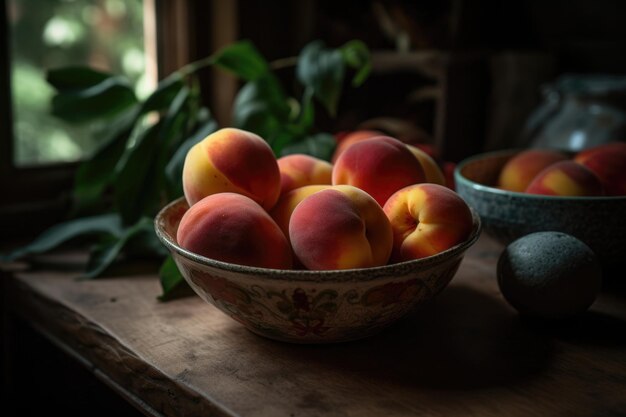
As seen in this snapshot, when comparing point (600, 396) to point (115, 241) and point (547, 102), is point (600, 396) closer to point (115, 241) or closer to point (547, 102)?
point (115, 241)

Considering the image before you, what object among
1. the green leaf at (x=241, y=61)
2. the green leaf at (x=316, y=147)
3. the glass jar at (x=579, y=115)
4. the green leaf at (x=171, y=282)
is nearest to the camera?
the green leaf at (x=171, y=282)

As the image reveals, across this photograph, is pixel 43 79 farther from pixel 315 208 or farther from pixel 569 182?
pixel 569 182

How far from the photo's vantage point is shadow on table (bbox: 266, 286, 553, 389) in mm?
535

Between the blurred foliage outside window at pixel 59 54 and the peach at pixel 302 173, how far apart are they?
480mm

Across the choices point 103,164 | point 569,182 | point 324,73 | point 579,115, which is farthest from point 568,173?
point 103,164

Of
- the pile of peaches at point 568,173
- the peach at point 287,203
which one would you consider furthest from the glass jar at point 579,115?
the peach at point 287,203

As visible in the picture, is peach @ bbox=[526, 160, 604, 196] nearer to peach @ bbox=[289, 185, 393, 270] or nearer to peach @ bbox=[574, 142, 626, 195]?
peach @ bbox=[574, 142, 626, 195]

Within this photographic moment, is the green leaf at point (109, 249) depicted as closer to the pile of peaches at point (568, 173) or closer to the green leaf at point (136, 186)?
the green leaf at point (136, 186)

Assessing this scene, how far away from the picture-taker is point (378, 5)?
130cm

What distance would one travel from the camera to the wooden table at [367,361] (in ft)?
1.63

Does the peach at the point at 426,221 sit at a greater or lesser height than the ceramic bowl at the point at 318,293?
greater

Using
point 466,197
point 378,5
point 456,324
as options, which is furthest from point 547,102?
point 456,324

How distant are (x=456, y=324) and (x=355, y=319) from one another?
147 millimetres

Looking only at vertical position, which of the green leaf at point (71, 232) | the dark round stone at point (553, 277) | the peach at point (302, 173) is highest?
the peach at point (302, 173)
